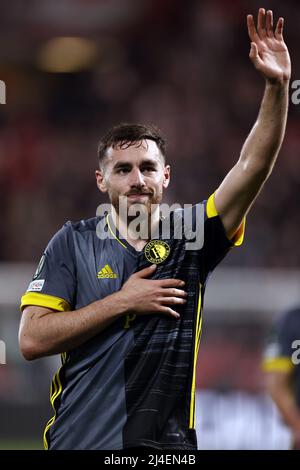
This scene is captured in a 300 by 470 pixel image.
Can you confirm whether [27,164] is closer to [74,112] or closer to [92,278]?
[74,112]

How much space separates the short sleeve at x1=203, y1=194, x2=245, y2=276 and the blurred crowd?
246 inches

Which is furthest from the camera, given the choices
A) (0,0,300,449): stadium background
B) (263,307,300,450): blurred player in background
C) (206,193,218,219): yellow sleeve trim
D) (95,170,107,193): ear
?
(0,0,300,449): stadium background

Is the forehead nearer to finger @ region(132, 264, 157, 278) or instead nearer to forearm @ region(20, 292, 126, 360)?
finger @ region(132, 264, 157, 278)

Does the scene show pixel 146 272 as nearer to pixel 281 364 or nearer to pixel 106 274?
pixel 106 274

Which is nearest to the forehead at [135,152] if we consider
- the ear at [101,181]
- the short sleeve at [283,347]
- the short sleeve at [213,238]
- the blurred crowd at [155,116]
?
the ear at [101,181]

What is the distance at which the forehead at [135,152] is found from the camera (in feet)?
12.5

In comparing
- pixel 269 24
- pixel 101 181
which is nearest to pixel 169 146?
pixel 101 181

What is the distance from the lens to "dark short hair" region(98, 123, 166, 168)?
388 centimetres

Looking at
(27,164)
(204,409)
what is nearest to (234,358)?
(204,409)

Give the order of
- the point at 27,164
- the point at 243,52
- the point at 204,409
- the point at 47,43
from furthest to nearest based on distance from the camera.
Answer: the point at 47,43
the point at 243,52
the point at 27,164
the point at 204,409

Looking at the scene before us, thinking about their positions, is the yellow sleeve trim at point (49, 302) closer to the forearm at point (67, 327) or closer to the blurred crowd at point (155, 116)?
the forearm at point (67, 327)

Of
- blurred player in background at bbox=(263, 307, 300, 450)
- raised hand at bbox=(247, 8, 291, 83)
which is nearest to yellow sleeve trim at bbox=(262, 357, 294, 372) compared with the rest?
blurred player in background at bbox=(263, 307, 300, 450)

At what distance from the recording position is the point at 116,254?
3.83 m

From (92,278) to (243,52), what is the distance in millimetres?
9179
